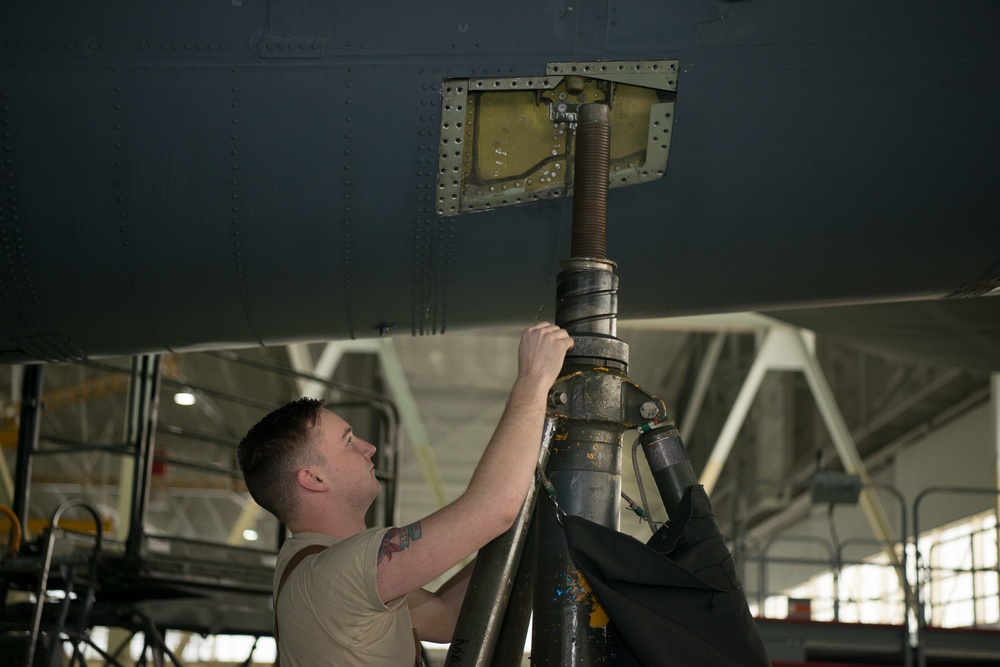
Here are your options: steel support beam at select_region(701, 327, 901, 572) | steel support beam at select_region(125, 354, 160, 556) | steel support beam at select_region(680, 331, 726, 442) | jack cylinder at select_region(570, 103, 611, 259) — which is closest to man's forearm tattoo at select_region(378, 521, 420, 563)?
jack cylinder at select_region(570, 103, 611, 259)

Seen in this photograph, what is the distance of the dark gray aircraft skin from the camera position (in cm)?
386

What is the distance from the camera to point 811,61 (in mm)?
3922

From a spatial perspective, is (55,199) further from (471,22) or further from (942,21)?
(942,21)

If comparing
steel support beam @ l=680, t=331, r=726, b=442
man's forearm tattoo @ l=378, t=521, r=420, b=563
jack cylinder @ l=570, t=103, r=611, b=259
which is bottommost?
man's forearm tattoo @ l=378, t=521, r=420, b=563

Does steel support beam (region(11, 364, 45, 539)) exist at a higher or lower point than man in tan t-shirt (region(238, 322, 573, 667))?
higher

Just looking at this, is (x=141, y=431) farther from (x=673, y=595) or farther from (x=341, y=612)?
(x=673, y=595)

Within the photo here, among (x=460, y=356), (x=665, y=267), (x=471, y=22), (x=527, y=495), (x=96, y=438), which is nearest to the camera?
(x=527, y=495)

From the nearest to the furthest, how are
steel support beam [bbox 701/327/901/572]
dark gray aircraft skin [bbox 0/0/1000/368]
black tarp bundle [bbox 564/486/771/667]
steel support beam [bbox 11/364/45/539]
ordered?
black tarp bundle [bbox 564/486/771/667] < dark gray aircraft skin [bbox 0/0/1000/368] < steel support beam [bbox 11/364/45/539] < steel support beam [bbox 701/327/901/572]

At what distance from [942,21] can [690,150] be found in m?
1.01

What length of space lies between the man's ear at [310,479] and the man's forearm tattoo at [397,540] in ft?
1.39

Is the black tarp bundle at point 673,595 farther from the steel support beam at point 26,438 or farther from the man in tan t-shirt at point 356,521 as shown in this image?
the steel support beam at point 26,438

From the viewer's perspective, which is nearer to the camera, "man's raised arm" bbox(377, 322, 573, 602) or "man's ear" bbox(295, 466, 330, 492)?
"man's raised arm" bbox(377, 322, 573, 602)

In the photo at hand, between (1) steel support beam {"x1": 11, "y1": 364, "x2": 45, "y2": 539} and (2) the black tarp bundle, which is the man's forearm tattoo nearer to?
(2) the black tarp bundle

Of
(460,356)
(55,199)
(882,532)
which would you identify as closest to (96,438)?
(460,356)
